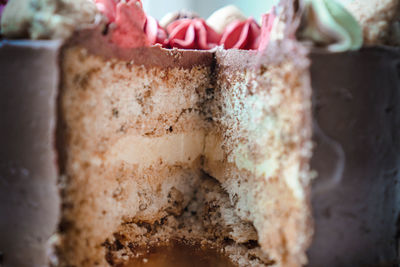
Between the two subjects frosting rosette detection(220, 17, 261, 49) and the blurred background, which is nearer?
frosting rosette detection(220, 17, 261, 49)

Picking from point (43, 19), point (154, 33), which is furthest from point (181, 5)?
point (43, 19)

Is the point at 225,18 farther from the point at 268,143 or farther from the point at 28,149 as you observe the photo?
the point at 28,149

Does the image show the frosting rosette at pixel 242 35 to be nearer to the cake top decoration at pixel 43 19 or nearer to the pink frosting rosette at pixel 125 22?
the pink frosting rosette at pixel 125 22

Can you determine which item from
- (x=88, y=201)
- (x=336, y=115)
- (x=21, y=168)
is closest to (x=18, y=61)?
(x=21, y=168)

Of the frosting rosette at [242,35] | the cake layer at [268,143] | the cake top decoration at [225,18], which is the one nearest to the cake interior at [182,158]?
the cake layer at [268,143]

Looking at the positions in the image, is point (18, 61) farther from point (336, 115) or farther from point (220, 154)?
point (336, 115)

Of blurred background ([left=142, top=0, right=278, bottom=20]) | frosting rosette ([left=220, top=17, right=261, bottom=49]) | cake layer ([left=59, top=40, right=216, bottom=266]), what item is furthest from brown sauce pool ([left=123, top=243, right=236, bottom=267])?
blurred background ([left=142, top=0, right=278, bottom=20])

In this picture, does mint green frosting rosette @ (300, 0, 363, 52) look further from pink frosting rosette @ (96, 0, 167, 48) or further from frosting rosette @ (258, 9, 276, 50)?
pink frosting rosette @ (96, 0, 167, 48)
